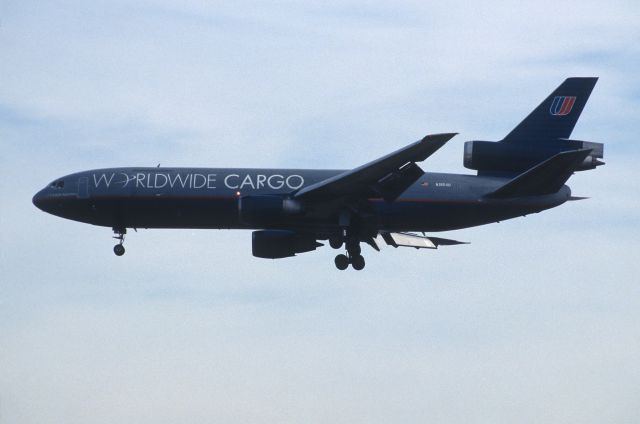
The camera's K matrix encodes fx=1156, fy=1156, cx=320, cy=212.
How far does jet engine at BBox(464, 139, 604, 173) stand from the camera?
2135 inches

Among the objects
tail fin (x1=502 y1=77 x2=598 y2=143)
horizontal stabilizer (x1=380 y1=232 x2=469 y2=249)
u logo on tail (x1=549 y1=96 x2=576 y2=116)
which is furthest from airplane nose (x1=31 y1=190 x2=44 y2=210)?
u logo on tail (x1=549 y1=96 x2=576 y2=116)

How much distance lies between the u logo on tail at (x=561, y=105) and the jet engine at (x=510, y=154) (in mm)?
1459

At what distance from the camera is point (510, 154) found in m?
54.8

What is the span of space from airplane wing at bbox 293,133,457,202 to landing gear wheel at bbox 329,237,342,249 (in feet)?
10.1

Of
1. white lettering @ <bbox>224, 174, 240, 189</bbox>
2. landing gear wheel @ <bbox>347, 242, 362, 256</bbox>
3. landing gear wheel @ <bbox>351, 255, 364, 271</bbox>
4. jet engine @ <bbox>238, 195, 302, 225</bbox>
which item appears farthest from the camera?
white lettering @ <bbox>224, 174, 240, 189</bbox>

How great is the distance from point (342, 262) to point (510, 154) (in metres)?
9.47

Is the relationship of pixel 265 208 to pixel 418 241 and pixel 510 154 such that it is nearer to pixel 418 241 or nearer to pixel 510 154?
pixel 418 241

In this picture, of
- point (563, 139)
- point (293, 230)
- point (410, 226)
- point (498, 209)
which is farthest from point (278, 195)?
point (563, 139)

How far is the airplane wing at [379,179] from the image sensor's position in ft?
160

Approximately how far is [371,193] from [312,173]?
4498 millimetres

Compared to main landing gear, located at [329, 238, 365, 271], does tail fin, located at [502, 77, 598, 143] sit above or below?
above

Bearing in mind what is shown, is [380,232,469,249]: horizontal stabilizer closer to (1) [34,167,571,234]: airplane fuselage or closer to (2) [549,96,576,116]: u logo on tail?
(1) [34,167,571,234]: airplane fuselage

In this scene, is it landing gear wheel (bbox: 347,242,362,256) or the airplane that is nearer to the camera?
the airplane

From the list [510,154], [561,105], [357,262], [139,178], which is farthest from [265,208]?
[561,105]
